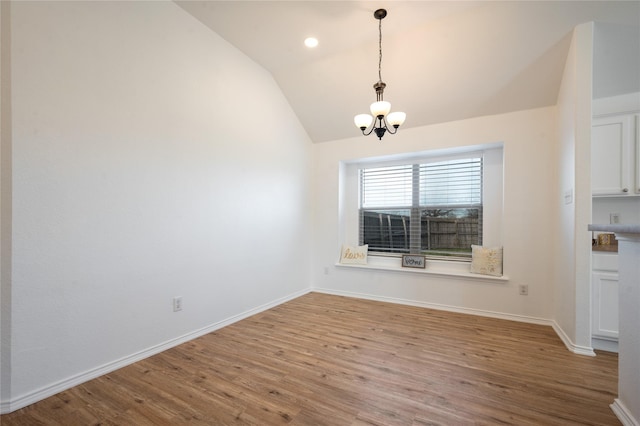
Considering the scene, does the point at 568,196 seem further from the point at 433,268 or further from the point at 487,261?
the point at 433,268

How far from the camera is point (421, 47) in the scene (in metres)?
3.13

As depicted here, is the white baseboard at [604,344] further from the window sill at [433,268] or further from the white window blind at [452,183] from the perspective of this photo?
the white window blind at [452,183]

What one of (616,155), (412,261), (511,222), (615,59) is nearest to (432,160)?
(511,222)

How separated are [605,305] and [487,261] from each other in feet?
3.98

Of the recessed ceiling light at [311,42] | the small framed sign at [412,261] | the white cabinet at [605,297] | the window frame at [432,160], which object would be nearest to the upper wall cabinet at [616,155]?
the white cabinet at [605,297]

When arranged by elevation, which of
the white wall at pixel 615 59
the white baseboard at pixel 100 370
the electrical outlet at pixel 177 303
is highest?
the white wall at pixel 615 59

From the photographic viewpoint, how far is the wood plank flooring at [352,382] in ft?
5.66

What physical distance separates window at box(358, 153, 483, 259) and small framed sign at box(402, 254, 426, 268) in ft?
0.67

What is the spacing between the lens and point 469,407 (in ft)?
5.92

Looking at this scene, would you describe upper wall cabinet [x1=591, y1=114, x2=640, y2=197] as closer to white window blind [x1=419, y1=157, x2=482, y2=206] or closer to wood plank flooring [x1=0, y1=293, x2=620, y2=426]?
white window blind [x1=419, y1=157, x2=482, y2=206]

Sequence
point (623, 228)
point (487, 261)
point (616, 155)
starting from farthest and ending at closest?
point (487, 261) < point (616, 155) < point (623, 228)

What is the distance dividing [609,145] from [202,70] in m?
4.29

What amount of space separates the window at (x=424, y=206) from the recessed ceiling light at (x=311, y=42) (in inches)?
86.5

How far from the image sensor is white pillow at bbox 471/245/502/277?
362cm
